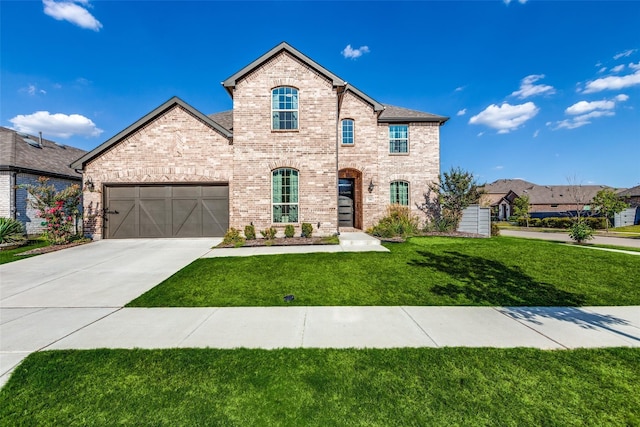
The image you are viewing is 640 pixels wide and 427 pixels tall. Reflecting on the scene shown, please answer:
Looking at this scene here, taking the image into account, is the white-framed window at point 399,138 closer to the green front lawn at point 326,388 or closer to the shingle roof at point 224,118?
the shingle roof at point 224,118

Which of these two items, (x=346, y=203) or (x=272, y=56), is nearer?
(x=272, y=56)

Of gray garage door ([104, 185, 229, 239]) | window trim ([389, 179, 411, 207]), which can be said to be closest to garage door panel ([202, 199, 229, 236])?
gray garage door ([104, 185, 229, 239])

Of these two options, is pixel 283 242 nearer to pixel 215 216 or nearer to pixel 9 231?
pixel 215 216

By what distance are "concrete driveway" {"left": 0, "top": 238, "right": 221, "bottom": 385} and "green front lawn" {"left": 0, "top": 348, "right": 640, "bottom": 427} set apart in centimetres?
85

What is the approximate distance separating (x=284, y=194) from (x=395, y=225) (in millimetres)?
5485

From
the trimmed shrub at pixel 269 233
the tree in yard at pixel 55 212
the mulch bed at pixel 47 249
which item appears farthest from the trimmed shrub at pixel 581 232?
the tree in yard at pixel 55 212

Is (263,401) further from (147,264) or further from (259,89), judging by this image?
(259,89)

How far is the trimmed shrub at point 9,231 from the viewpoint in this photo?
1122 centimetres

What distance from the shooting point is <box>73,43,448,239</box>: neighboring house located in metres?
11.5

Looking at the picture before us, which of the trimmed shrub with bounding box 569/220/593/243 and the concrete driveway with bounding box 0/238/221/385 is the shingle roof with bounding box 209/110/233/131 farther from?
the trimmed shrub with bounding box 569/220/593/243

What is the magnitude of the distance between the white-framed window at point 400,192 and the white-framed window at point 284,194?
690 cm

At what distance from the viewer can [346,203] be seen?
52.2 feet

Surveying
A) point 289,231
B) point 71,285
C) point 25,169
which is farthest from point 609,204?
point 25,169

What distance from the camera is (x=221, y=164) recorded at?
39.7 feet
